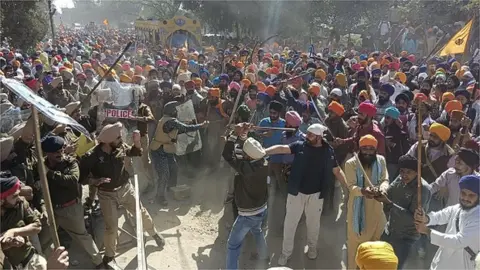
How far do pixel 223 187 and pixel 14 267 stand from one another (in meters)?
4.87

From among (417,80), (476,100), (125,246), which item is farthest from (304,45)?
(125,246)

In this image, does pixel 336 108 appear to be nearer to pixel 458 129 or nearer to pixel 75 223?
pixel 458 129

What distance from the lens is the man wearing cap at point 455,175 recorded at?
4.61m

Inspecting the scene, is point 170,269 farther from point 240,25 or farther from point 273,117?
point 240,25

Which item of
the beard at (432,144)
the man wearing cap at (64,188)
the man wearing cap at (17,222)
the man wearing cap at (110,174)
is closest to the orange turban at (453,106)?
the beard at (432,144)

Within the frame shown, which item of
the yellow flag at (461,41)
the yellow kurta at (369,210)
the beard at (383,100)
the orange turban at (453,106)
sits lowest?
the yellow kurta at (369,210)

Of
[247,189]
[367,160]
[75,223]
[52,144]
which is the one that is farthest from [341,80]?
[52,144]

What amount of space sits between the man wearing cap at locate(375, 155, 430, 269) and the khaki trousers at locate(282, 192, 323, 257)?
111 cm

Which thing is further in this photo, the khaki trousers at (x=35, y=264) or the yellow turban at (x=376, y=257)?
the khaki trousers at (x=35, y=264)

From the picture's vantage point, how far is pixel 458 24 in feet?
69.7

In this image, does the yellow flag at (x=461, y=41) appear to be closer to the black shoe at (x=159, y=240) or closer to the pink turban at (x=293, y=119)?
the pink turban at (x=293, y=119)

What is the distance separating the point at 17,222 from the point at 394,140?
5.01 metres

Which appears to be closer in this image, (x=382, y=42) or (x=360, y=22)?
(x=382, y=42)

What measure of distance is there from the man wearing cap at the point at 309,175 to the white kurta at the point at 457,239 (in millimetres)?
1567
